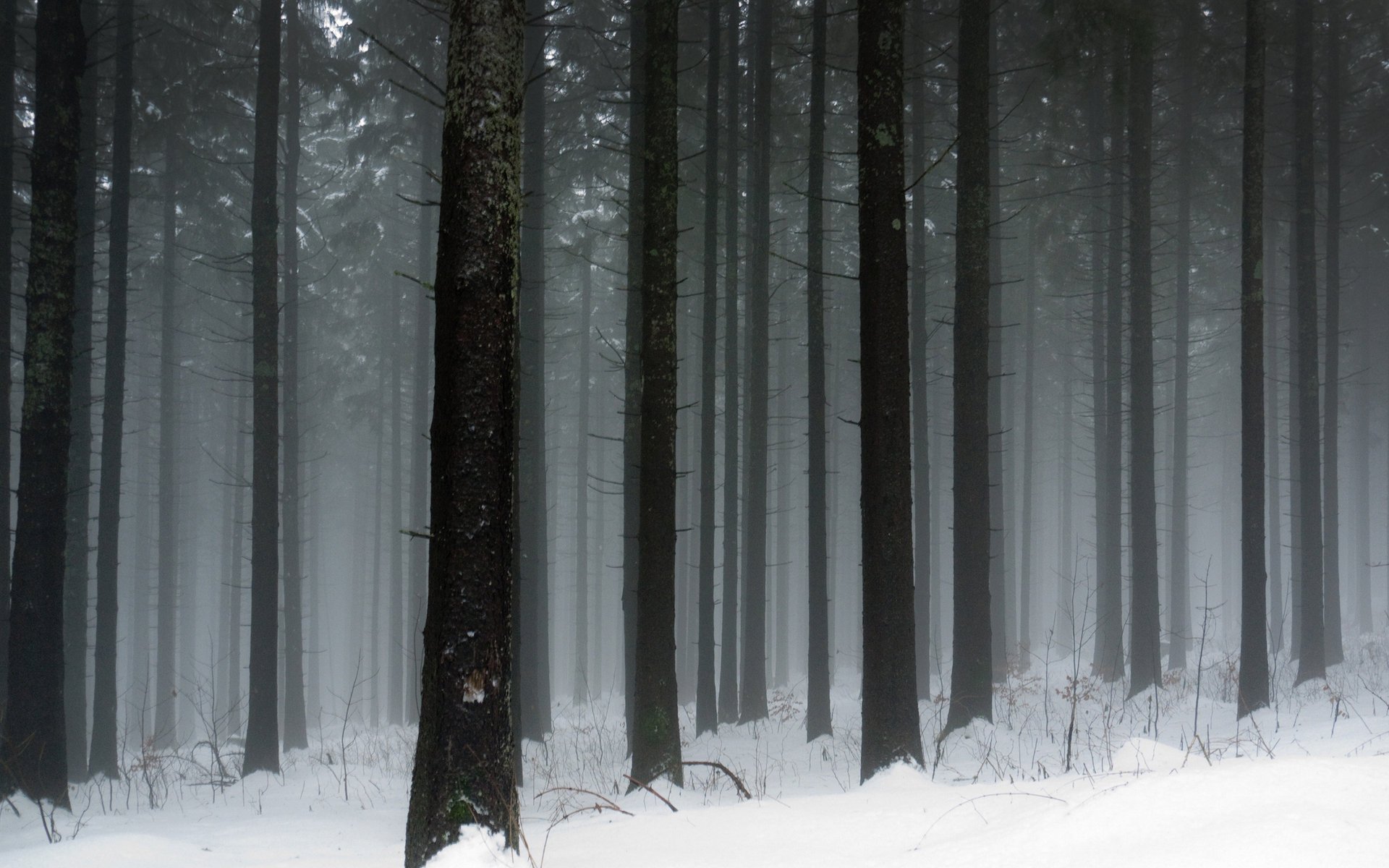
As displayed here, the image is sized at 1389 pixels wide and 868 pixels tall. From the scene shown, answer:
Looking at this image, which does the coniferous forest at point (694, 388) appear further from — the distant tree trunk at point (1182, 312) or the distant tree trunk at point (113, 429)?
the distant tree trunk at point (1182, 312)

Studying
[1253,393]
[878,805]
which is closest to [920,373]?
[1253,393]

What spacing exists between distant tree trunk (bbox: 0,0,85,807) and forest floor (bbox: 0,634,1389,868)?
65 centimetres

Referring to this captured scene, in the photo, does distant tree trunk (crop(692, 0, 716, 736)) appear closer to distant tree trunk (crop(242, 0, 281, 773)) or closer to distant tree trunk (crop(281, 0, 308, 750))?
distant tree trunk (crop(242, 0, 281, 773))

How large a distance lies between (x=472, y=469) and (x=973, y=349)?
25.6 feet

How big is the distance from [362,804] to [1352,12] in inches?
848

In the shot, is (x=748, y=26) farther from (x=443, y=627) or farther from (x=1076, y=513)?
(x=1076, y=513)

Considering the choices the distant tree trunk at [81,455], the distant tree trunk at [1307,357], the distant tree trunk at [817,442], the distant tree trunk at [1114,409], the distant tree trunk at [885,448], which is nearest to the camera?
the distant tree trunk at [885,448]

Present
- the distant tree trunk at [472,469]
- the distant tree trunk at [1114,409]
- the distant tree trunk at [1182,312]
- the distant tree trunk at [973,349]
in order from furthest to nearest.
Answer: the distant tree trunk at [1114,409] → the distant tree trunk at [1182,312] → the distant tree trunk at [973,349] → the distant tree trunk at [472,469]

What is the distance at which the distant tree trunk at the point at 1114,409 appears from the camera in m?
16.0

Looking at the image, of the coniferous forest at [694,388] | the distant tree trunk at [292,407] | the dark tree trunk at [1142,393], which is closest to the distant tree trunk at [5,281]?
the coniferous forest at [694,388]

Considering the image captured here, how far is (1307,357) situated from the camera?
15.1 meters

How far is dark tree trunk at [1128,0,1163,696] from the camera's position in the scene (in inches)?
564

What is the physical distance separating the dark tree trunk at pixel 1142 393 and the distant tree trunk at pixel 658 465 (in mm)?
9300

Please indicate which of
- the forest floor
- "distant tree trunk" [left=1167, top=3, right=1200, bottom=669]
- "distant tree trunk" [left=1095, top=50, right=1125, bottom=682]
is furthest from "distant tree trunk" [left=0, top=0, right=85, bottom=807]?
"distant tree trunk" [left=1167, top=3, right=1200, bottom=669]
